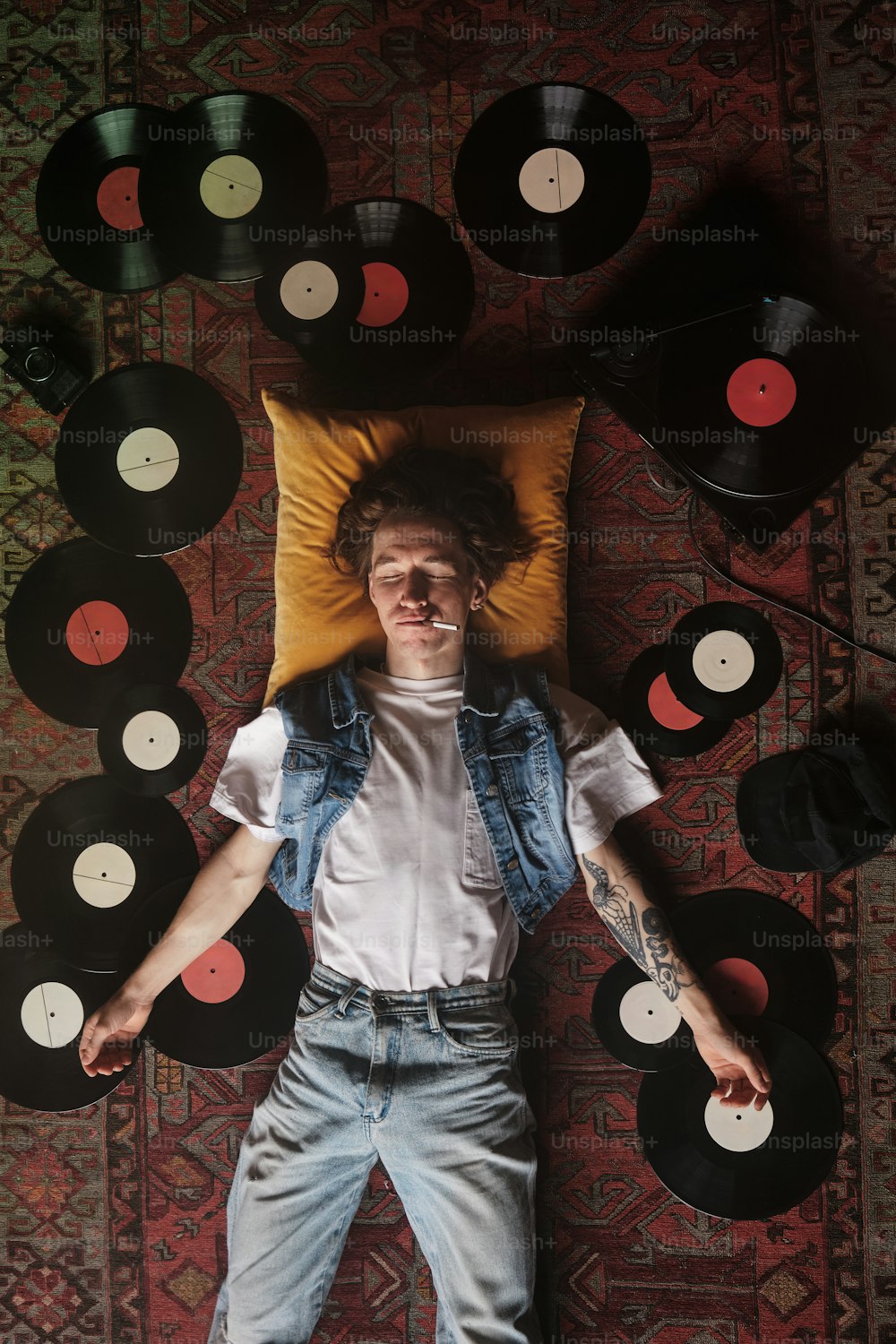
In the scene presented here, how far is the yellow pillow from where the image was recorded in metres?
2.52

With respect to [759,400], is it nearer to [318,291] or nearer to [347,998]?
[318,291]

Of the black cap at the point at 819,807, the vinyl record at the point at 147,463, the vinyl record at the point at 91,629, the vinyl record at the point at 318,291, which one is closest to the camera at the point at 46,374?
the vinyl record at the point at 147,463

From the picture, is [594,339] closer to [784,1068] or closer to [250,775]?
[250,775]

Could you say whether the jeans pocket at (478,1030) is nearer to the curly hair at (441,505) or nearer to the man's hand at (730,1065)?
the man's hand at (730,1065)

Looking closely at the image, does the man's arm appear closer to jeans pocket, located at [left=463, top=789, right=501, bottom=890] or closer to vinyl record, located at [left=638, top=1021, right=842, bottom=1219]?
vinyl record, located at [left=638, top=1021, right=842, bottom=1219]

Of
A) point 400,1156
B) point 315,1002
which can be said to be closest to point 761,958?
point 400,1156

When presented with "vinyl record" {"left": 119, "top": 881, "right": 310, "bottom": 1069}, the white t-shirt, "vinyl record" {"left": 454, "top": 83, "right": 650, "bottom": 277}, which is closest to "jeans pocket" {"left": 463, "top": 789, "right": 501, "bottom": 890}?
the white t-shirt

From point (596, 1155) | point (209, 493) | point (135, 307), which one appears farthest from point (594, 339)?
point (596, 1155)

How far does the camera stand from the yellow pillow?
2.22 ft

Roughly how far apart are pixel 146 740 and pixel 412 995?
1125 mm

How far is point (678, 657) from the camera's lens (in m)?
2.55

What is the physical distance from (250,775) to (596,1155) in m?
1.59

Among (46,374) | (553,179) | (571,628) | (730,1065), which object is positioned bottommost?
(730,1065)

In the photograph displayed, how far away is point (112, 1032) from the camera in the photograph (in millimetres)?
2426
